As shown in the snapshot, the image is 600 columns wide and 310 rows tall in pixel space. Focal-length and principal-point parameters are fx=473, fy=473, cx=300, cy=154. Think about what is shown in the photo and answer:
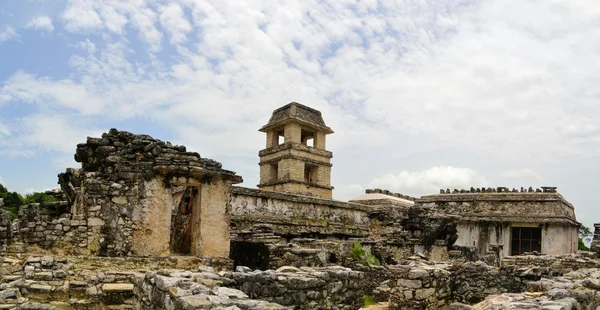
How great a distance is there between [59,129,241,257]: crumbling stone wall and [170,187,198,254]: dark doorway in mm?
495

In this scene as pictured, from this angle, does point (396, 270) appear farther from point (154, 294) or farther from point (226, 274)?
point (154, 294)

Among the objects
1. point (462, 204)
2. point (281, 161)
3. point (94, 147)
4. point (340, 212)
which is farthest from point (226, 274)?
point (462, 204)

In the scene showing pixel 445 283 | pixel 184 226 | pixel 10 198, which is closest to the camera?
pixel 445 283

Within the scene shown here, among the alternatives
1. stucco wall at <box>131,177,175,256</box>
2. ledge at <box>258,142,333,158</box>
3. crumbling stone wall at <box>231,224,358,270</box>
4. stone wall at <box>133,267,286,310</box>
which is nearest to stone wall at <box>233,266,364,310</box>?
stone wall at <box>133,267,286,310</box>

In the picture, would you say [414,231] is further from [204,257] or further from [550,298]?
[550,298]

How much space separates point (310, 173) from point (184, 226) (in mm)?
21675

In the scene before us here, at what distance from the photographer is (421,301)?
914cm

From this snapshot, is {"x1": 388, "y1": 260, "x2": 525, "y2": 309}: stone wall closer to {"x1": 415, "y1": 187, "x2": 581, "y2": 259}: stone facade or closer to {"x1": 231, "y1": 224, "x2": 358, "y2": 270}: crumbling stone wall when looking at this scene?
{"x1": 231, "y1": 224, "x2": 358, "y2": 270}: crumbling stone wall

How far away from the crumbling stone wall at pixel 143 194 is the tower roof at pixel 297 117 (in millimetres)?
20190

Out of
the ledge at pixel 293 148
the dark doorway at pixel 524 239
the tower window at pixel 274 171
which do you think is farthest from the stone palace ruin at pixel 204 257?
the tower window at pixel 274 171

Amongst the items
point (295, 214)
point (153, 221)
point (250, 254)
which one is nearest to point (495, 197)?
point (295, 214)

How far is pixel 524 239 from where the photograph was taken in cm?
2938

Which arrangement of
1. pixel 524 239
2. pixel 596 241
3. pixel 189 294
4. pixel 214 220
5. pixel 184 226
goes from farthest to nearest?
pixel 524 239
pixel 596 241
pixel 184 226
pixel 214 220
pixel 189 294

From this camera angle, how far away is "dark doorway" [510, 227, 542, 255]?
95.7 feet
